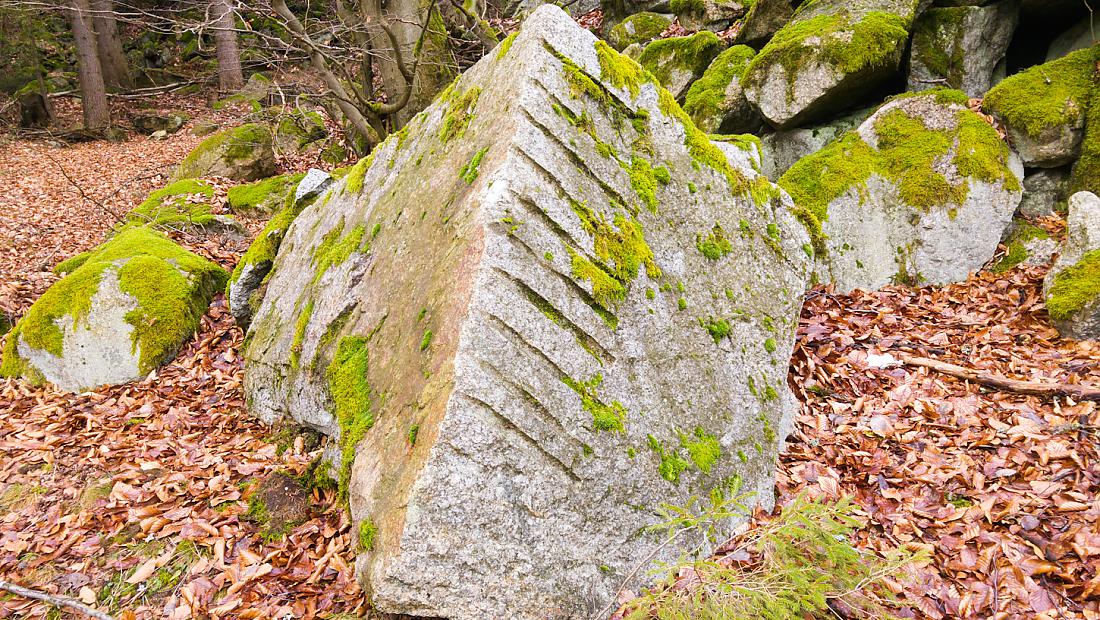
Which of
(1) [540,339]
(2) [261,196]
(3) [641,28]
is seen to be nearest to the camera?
(1) [540,339]

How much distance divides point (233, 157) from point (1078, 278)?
12467 millimetres

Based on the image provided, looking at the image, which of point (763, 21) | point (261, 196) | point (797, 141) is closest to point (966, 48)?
point (797, 141)

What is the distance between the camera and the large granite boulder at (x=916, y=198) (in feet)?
20.3

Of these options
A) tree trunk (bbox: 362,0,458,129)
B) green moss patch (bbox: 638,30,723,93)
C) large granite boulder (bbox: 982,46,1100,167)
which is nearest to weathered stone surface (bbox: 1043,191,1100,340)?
large granite boulder (bbox: 982,46,1100,167)

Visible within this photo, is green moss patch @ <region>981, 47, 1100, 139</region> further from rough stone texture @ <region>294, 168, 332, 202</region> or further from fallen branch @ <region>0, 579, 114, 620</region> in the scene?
fallen branch @ <region>0, 579, 114, 620</region>

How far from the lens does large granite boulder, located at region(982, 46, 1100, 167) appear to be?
6.30 metres

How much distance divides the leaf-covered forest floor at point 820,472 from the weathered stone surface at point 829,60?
311 centimetres

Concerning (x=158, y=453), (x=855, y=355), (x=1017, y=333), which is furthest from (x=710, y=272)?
(x=158, y=453)

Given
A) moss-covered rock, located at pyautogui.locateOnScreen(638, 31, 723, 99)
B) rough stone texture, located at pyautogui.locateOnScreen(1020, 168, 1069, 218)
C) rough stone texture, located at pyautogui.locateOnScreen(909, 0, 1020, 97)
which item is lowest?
rough stone texture, located at pyautogui.locateOnScreen(1020, 168, 1069, 218)

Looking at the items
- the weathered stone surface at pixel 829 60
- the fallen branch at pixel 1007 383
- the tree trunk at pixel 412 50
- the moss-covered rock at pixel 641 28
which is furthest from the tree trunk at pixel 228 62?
the fallen branch at pixel 1007 383

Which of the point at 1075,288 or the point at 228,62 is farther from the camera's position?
the point at 228,62

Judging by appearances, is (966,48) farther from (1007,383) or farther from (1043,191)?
(1007,383)

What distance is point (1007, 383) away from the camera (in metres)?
4.51

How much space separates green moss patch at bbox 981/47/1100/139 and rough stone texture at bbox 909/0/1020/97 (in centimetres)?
96
